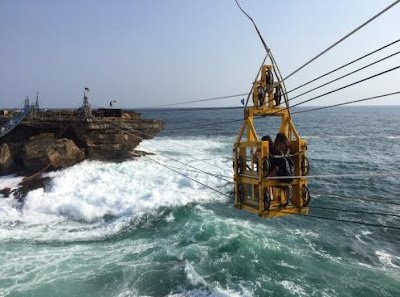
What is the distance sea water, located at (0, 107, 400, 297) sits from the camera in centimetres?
1566

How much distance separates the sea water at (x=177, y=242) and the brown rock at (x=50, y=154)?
109 centimetres

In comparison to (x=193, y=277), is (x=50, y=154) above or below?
above

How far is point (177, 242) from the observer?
20.0 metres

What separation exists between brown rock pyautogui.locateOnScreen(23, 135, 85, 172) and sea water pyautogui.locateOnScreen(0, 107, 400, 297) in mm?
1086

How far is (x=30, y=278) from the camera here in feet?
53.8

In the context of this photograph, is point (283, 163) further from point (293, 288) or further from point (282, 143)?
point (293, 288)

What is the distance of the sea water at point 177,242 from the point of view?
51.4 feet

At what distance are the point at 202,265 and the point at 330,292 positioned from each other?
5597 mm

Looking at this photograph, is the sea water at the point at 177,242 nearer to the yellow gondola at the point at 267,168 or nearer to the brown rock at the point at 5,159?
the yellow gondola at the point at 267,168

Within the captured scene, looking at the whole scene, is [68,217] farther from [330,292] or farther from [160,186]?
[330,292]

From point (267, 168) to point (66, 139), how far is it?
92.7ft

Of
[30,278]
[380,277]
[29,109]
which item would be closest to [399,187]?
[380,277]

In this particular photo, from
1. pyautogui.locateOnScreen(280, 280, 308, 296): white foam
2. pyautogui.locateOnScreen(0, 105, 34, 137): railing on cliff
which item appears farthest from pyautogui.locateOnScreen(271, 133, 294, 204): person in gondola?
pyautogui.locateOnScreen(0, 105, 34, 137): railing on cliff

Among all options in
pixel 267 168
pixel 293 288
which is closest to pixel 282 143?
pixel 267 168
